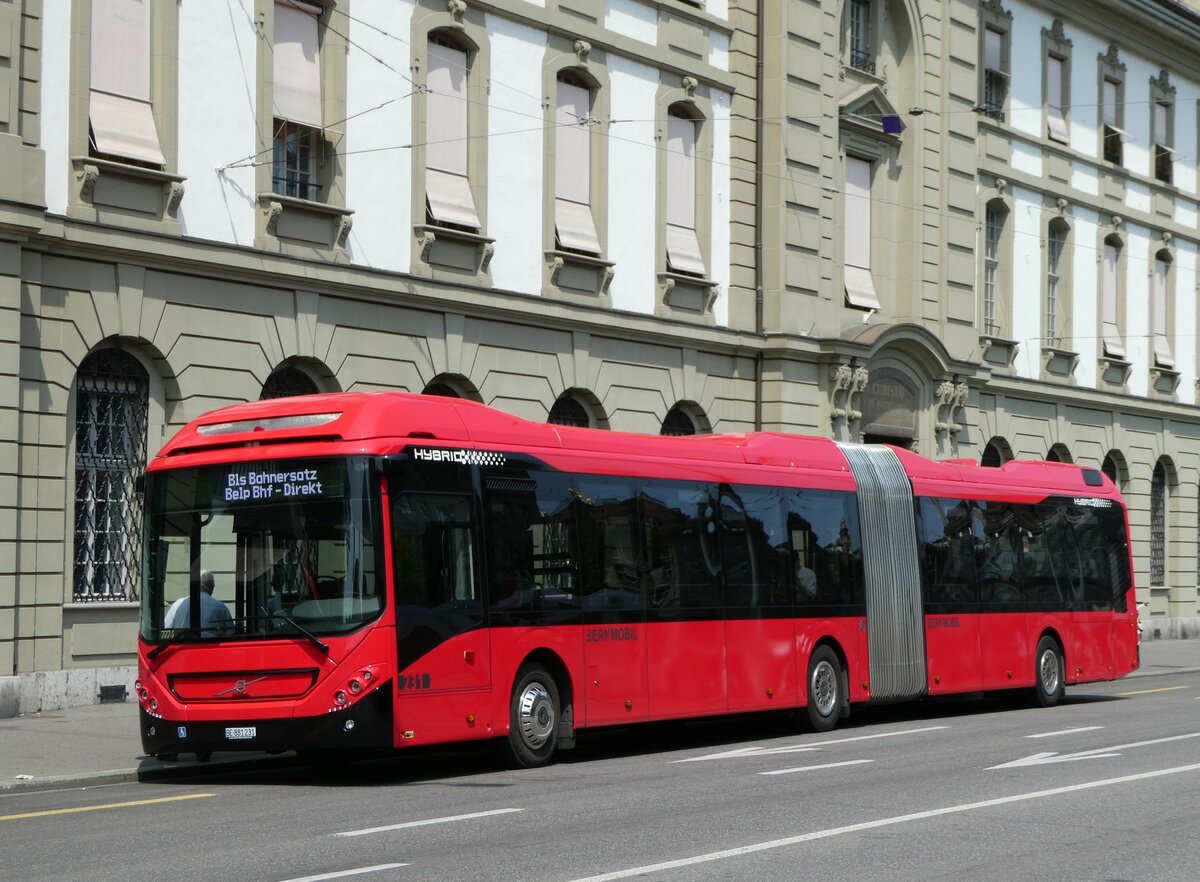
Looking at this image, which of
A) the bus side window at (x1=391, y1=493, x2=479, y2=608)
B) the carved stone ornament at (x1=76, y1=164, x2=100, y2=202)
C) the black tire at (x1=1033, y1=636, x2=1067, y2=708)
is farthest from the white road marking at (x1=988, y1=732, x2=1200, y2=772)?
the carved stone ornament at (x1=76, y1=164, x2=100, y2=202)

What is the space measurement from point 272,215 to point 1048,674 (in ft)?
38.8

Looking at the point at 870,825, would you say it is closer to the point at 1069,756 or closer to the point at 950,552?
the point at 1069,756

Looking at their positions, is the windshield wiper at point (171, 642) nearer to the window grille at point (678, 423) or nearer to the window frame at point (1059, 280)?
the window grille at point (678, 423)

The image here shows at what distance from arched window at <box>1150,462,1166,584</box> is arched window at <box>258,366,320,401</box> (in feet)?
86.3

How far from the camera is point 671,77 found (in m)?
28.8

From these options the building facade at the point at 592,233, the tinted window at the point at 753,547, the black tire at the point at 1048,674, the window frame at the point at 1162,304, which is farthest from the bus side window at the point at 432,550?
the window frame at the point at 1162,304

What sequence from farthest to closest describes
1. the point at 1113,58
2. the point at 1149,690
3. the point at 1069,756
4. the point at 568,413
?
1. the point at 1113,58
2. the point at 568,413
3. the point at 1149,690
4. the point at 1069,756

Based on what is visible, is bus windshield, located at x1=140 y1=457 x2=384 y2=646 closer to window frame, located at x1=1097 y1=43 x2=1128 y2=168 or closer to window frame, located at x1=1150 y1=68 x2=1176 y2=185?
window frame, located at x1=1097 y1=43 x2=1128 y2=168

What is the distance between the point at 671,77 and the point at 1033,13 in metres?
13.4

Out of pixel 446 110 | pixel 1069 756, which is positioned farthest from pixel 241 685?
pixel 446 110

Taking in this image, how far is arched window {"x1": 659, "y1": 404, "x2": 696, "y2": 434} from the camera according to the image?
96.2 ft

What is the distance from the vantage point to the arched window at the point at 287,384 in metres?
22.5

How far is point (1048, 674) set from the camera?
961 inches

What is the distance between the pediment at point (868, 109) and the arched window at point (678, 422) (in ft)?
22.3
